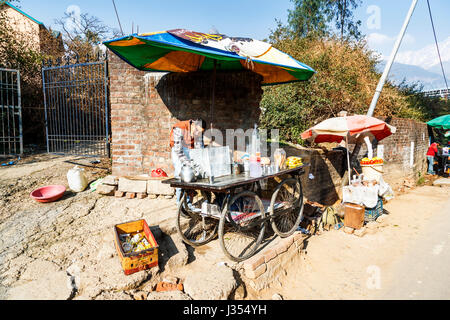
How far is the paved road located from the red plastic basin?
5.23m

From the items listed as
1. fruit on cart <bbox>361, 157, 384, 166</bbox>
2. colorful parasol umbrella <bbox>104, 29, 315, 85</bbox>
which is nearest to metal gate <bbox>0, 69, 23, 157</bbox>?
colorful parasol umbrella <bbox>104, 29, 315, 85</bbox>

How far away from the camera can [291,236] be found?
4.35 metres

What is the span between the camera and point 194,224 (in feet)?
13.9

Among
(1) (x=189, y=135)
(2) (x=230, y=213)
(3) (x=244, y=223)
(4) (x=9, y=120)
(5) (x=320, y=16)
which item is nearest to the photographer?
(2) (x=230, y=213)

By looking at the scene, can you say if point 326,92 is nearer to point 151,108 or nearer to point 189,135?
point 151,108

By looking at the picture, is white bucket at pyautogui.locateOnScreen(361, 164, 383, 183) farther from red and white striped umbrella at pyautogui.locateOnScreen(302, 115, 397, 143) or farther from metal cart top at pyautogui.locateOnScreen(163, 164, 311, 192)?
metal cart top at pyautogui.locateOnScreen(163, 164, 311, 192)

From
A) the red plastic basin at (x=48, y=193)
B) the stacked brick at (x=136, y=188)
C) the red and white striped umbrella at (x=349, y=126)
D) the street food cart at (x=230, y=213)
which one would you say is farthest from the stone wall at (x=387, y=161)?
the red plastic basin at (x=48, y=193)

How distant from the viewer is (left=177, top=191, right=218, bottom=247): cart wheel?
12.3ft

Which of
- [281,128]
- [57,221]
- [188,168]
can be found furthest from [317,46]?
[57,221]

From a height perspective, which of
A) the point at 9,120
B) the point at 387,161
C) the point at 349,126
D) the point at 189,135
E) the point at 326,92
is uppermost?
the point at 326,92

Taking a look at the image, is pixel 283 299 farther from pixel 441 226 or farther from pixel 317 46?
pixel 317 46

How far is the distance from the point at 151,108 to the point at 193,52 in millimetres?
2423

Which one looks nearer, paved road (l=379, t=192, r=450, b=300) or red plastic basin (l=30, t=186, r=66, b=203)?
paved road (l=379, t=192, r=450, b=300)

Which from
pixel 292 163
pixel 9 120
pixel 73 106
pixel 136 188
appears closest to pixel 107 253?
pixel 136 188
